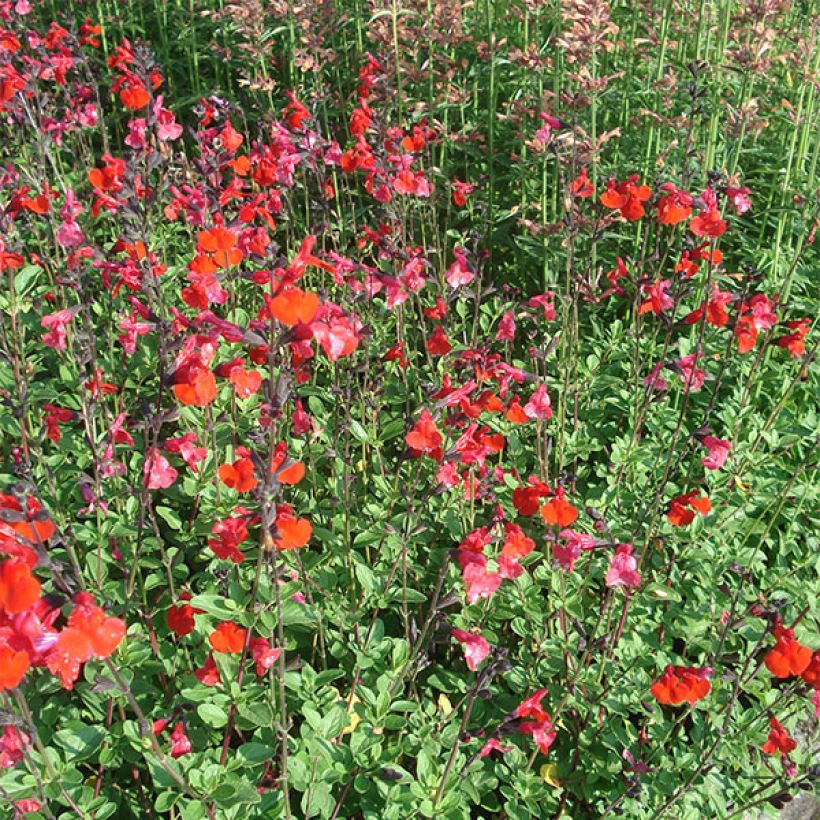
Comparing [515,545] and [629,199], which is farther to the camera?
[629,199]

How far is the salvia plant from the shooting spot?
86.7 inches

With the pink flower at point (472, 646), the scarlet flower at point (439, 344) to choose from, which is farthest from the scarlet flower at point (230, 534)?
the scarlet flower at point (439, 344)

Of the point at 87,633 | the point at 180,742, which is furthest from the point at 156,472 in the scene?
the point at 87,633

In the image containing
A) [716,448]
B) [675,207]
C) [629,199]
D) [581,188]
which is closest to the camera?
[716,448]

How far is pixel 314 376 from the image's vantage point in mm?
3941

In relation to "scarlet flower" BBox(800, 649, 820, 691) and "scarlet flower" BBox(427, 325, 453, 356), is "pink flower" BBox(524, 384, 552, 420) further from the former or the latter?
"scarlet flower" BBox(800, 649, 820, 691)


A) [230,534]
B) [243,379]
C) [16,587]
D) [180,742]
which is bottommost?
[180,742]

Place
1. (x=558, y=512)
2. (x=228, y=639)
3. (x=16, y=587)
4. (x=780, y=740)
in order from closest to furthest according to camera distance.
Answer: (x=16, y=587)
(x=228, y=639)
(x=780, y=740)
(x=558, y=512)

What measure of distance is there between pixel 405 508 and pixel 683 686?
1364 millimetres

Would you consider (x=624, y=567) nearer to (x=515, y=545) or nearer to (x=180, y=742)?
(x=515, y=545)

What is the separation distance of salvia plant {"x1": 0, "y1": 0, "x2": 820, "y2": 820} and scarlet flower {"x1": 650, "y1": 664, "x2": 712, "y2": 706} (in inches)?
0.6

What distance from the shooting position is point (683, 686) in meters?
2.21

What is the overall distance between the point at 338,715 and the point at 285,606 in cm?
35

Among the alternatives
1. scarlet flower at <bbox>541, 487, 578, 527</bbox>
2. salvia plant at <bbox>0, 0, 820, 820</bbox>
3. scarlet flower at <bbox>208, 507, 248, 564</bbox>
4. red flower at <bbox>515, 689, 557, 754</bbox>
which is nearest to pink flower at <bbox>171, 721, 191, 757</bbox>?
salvia plant at <bbox>0, 0, 820, 820</bbox>
